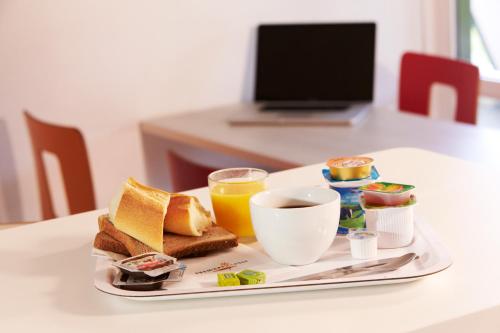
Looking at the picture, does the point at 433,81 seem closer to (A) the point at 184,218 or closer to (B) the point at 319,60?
(B) the point at 319,60

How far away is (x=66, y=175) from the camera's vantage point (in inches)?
85.4

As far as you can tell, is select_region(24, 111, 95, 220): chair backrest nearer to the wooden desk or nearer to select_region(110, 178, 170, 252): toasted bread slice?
the wooden desk

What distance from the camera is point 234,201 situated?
3.55 ft

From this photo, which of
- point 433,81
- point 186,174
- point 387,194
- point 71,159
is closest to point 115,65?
point 186,174

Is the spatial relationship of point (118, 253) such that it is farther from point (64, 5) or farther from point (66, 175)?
point (64, 5)

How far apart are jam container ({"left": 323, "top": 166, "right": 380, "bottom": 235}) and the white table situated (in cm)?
11

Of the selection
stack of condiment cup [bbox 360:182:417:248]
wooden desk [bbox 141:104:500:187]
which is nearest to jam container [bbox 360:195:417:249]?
stack of condiment cup [bbox 360:182:417:248]

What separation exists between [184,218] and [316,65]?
191 centimetres

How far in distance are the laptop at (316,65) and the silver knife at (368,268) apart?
1862 millimetres

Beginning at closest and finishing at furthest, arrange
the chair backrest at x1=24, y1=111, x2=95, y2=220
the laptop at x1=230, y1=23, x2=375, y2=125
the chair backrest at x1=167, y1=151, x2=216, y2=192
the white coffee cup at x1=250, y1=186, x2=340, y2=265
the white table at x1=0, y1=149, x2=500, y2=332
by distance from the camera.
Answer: the white table at x1=0, y1=149, x2=500, y2=332
the white coffee cup at x1=250, y1=186, x2=340, y2=265
the chair backrest at x1=24, y1=111, x2=95, y2=220
the chair backrest at x1=167, y1=151, x2=216, y2=192
the laptop at x1=230, y1=23, x2=375, y2=125

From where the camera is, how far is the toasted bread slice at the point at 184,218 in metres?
1.03

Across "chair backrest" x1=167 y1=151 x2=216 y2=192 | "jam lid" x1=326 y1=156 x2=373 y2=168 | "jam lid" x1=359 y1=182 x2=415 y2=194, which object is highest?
"jam lid" x1=326 y1=156 x2=373 y2=168

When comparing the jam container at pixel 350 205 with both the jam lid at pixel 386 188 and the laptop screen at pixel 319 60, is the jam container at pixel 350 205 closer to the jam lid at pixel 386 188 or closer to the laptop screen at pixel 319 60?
the jam lid at pixel 386 188

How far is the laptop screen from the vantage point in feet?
9.36
